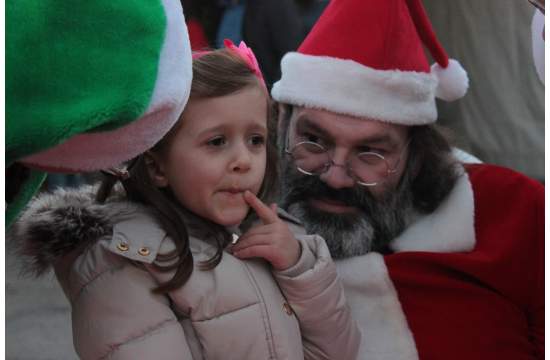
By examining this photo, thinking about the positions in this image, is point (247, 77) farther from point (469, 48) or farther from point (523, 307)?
point (469, 48)

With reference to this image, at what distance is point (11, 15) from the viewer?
0.58 meters

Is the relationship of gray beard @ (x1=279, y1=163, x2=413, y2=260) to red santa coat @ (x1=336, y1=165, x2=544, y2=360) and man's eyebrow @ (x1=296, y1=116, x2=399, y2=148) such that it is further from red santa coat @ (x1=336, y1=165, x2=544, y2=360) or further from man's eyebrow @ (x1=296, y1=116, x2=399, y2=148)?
man's eyebrow @ (x1=296, y1=116, x2=399, y2=148)

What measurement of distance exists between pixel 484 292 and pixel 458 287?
0.28ft

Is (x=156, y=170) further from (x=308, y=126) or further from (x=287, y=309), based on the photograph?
(x=308, y=126)

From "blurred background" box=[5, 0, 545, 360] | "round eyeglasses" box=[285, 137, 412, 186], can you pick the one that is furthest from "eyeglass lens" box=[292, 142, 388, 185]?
"blurred background" box=[5, 0, 545, 360]

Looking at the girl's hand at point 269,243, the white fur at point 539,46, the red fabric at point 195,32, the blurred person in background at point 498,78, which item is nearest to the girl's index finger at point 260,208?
the girl's hand at point 269,243

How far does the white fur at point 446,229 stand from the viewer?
1.70 m

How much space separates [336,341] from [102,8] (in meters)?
0.89

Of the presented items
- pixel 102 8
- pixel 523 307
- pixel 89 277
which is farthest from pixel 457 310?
pixel 102 8

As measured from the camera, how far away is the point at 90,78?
63 cm

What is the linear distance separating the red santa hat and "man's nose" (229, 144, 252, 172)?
2.14ft

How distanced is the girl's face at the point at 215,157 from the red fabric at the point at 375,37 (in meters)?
0.65

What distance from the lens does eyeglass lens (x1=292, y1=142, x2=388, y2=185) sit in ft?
5.72

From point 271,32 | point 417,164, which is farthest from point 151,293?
point 271,32
